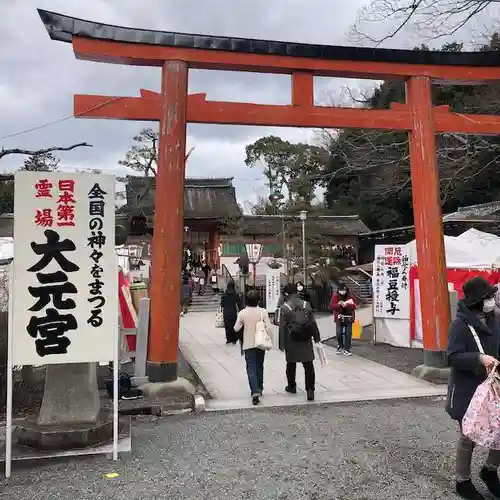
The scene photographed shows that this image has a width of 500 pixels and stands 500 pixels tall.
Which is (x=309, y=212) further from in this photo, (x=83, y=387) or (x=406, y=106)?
(x=83, y=387)

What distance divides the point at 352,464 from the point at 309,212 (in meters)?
26.2

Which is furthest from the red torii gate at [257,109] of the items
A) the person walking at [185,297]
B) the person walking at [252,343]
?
the person walking at [185,297]

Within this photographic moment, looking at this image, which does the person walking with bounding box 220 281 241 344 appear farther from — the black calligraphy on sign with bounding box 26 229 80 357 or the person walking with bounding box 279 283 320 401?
the black calligraphy on sign with bounding box 26 229 80 357

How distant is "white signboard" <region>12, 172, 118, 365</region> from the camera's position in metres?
4.69

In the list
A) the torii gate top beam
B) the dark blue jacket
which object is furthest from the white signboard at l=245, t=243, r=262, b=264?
the dark blue jacket

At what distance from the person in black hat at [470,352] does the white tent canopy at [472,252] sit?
312 inches

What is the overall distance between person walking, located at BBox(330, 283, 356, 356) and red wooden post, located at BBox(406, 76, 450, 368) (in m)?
2.59

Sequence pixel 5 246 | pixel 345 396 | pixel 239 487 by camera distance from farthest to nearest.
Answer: pixel 5 246, pixel 345 396, pixel 239 487

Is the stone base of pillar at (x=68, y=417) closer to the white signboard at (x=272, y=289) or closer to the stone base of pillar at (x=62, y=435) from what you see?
the stone base of pillar at (x=62, y=435)

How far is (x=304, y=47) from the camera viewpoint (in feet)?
26.5

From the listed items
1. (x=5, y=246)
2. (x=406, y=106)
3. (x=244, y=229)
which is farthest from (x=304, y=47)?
(x=244, y=229)

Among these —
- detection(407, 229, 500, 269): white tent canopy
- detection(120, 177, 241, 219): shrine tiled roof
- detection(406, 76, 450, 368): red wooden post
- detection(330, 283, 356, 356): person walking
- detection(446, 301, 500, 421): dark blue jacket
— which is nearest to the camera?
detection(446, 301, 500, 421): dark blue jacket

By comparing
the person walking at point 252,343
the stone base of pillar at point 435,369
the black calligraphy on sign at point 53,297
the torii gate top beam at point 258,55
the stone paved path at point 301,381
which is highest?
the torii gate top beam at point 258,55

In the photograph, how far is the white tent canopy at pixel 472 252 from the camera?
11.4 meters
